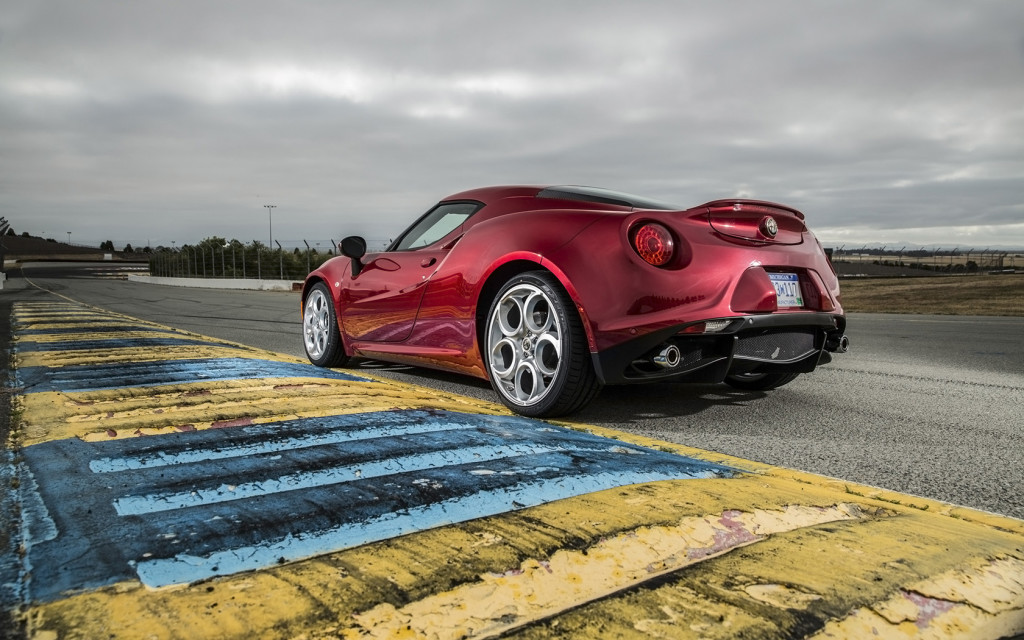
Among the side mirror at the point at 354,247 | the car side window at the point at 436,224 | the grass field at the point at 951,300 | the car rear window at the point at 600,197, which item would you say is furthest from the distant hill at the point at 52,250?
the car rear window at the point at 600,197

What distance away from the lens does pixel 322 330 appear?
616 centimetres

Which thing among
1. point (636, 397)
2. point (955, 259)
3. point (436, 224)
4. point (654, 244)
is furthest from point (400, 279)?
point (955, 259)

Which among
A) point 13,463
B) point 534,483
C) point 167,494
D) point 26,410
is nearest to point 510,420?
point 534,483

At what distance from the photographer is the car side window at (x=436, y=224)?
15.5 ft

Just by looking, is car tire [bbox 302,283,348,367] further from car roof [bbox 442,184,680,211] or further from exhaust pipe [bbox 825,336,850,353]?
exhaust pipe [bbox 825,336,850,353]

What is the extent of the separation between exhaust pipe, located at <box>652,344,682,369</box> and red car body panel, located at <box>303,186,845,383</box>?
8 centimetres

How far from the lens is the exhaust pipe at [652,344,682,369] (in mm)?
3523

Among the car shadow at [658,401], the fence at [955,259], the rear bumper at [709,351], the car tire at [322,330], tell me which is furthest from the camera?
the fence at [955,259]

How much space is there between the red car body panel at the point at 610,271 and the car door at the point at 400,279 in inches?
0.7

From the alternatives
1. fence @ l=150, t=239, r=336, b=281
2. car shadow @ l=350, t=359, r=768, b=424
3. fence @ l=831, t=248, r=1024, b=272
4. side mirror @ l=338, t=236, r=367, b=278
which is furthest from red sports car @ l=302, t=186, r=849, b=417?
fence @ l=831, t=248, r=1024, b=272

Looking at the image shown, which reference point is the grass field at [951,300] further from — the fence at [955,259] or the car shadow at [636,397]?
the fence at [955,259]

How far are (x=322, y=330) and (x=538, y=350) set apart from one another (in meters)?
2.83

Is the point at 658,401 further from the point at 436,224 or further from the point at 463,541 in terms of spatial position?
the point at 463,541

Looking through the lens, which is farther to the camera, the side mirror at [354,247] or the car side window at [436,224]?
the side mirror at [354,247]
